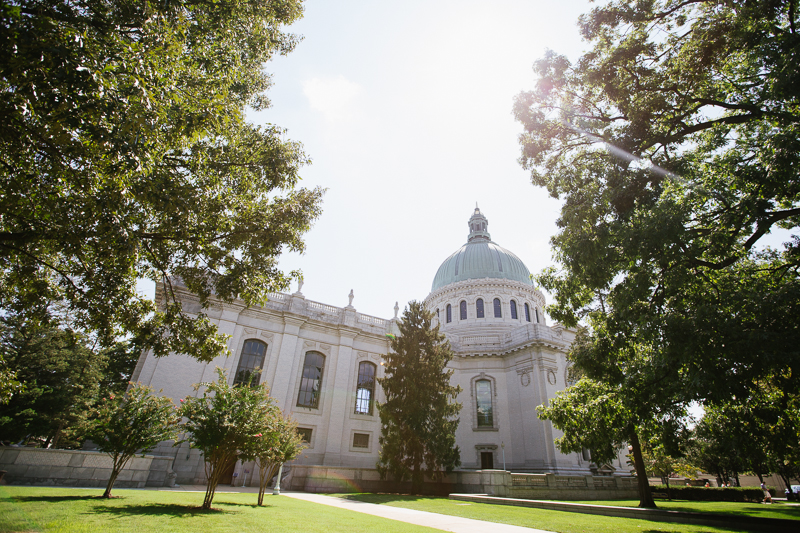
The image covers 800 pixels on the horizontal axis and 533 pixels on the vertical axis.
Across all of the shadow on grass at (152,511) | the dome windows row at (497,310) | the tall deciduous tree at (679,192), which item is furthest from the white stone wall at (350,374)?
the tall deciduous tree at (679,192)

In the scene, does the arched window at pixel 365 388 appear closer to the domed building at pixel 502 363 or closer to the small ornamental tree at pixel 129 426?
the domed building at pixel 502 363

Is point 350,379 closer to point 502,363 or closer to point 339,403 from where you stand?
point 339,403

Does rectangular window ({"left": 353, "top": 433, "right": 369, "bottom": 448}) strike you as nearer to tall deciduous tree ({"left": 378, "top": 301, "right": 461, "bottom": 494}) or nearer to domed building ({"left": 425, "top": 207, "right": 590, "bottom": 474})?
tall deciduous tree ({"left": 378, "top": 301, "right": 461, "bottom": 494})

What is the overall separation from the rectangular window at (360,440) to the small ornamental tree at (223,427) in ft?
61.1

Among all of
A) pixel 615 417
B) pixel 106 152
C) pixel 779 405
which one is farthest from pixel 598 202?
pixel 106 152

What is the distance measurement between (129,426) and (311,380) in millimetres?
17661

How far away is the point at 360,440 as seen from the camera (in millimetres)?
30250

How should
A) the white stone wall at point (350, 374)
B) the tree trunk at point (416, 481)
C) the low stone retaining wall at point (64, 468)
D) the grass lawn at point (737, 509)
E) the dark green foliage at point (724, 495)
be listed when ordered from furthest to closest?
the dark green foliage at point (724, 495) < the white stone wall at point (350, 374) < the tree trunk at point (416, 481) < the low stone retaining wall at point (64, 468) < the grass lawn at point (737, 509)

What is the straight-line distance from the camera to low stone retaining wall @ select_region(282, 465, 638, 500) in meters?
20.8

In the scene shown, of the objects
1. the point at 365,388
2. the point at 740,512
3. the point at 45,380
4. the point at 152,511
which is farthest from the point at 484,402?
the point at 45,380

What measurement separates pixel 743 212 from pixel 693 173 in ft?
9.33

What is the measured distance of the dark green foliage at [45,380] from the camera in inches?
973

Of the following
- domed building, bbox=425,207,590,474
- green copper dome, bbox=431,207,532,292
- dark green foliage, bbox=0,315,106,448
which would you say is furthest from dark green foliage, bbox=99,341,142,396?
green copper dome, bbox=431,207,532,292

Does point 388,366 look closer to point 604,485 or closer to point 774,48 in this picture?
point 604,485
